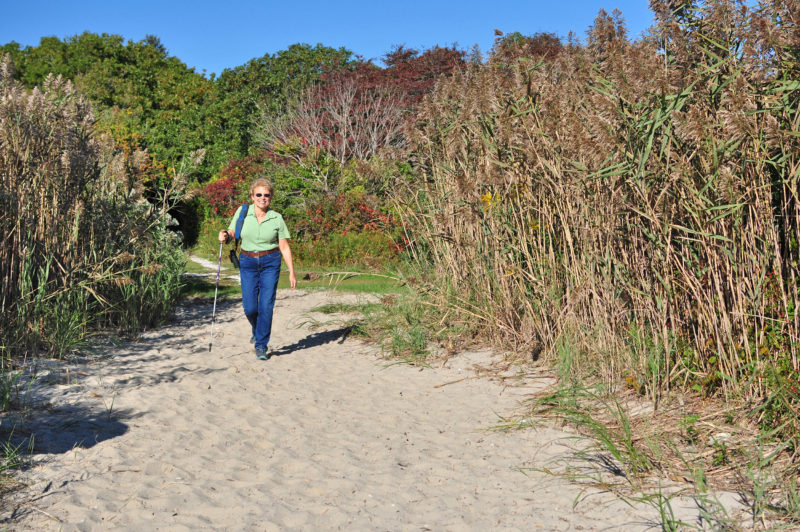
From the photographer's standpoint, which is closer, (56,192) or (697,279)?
(697,279)

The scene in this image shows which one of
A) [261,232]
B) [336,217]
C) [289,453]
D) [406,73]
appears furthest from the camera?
[406,73]

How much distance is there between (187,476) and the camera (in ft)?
13.3

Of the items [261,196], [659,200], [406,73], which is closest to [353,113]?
[406,73]

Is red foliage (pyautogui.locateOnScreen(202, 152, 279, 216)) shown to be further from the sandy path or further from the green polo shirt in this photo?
the sandy path

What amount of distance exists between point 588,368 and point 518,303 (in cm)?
122

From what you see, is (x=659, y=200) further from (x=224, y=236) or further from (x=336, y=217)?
(x=336, y=217)

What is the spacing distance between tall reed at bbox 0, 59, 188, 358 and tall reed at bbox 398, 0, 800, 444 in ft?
11.4

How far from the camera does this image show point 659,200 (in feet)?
14.3

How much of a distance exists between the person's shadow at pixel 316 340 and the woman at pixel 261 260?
46cm

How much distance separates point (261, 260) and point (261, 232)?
0.94 feet

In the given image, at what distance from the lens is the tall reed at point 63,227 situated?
609cm

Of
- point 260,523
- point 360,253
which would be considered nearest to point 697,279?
point 260,523

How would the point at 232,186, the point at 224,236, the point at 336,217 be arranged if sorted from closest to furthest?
the point at 224,236, the point at 336,217, the point at 232,186

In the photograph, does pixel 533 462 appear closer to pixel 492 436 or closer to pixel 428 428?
pixel 492 436
